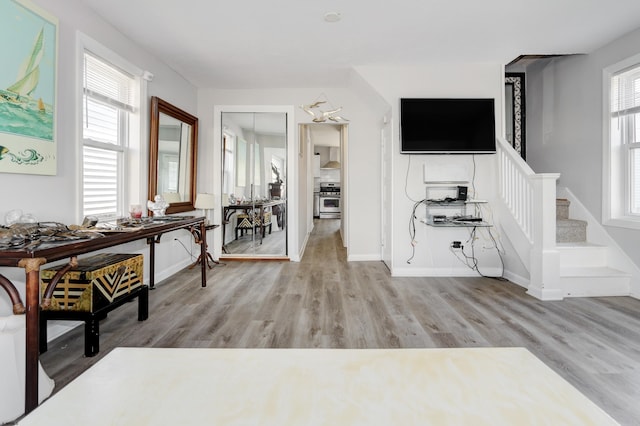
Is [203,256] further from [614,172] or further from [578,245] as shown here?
[614,172]

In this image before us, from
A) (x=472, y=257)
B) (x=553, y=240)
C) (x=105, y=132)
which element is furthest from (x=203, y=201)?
(x=553, y=240)

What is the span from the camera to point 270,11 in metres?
2.81

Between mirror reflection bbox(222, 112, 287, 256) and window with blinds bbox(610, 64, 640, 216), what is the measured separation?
3.95 m

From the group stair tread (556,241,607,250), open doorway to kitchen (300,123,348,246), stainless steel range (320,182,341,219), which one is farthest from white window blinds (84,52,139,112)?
stainless steel range (320,182,341,219)

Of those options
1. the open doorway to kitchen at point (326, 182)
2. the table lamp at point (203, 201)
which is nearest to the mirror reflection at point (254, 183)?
the table lamp at point (203, 201)

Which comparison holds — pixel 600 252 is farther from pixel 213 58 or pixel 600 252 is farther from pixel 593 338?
pixel 213 58

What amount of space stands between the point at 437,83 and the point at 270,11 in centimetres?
228

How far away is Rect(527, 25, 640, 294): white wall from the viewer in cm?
345

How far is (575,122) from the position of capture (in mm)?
3941

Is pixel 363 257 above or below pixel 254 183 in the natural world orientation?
below

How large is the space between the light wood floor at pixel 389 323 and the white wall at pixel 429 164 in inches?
13.1

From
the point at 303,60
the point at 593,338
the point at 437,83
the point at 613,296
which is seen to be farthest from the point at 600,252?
the point at 303,60

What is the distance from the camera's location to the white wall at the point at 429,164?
4.03 meters

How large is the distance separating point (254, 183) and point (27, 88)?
2961 millimetres
